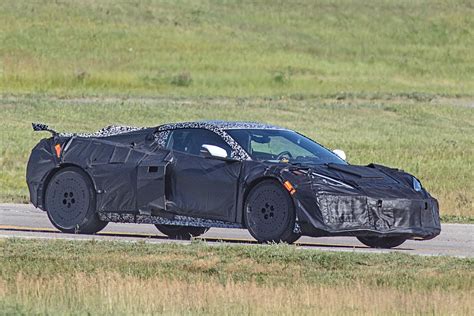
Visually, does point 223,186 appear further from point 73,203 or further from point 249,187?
point 73,203

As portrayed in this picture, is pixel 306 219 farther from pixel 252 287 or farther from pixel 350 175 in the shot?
pixel 252 287

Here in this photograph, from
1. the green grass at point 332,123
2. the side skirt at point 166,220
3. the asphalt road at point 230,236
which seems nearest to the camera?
the asphalt road at point 230,236

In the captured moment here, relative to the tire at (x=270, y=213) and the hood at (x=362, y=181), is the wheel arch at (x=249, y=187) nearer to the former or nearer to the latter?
the tire at (x=270, y=213)

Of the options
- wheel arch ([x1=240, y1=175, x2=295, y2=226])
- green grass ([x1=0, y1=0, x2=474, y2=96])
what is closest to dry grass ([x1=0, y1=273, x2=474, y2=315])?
wheel arch ([x1=240, y1=175, x2=295, y2=226])

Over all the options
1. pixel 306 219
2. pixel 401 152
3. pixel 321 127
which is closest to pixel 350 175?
pixel 306 219

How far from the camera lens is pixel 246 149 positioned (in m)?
15.4

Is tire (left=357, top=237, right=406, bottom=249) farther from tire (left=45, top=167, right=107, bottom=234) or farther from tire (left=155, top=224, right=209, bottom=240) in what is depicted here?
tire (left=45, top=167, right=107, bottom=234)

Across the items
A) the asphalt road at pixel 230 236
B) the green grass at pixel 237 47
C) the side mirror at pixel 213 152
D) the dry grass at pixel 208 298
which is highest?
the green grass at pixel 237 47

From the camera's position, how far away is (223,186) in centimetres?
1522

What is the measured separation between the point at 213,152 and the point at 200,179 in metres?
0.35

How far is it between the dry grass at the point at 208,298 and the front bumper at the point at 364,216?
2810mm

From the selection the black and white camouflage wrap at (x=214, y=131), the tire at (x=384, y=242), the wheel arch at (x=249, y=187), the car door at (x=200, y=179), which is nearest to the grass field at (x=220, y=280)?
the wheel arch at (x=249, y=187)

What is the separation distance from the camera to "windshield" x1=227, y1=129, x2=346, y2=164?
15.5 metres

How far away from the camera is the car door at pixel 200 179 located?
49.8ft
